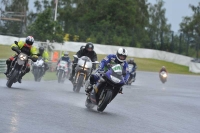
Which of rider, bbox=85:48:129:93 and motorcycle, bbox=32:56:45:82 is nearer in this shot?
rider, bbox=85:48:129:93

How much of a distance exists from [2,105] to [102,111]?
229 centimetres

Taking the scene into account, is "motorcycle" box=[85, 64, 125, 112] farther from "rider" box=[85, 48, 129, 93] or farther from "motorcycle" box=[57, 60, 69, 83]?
"motorcycle" box=[57, 60, 69, 83]

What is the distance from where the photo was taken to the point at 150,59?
67312mm

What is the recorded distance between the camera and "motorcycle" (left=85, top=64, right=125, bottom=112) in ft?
46.1

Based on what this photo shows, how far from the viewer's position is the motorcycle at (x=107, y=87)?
14.0 metres

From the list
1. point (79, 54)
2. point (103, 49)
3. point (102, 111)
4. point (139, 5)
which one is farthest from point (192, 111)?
point (139, 5)

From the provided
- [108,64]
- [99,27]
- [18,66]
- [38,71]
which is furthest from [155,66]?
[108,64]

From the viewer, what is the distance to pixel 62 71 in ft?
94.9

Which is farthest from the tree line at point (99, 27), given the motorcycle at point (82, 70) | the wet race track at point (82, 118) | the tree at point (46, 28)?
the wet race track at point (82, 118)

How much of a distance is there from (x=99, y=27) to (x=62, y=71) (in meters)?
41.1

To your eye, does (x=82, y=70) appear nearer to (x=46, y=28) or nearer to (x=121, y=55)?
(x=121, y=55)

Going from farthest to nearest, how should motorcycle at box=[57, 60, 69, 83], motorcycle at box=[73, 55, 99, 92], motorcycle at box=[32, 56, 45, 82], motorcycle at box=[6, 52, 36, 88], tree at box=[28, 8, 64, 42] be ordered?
tree at box=[28, 8, 64, 42]
motorcycle at box=[32, 56, 45, 82]
motorcycle at box=[57, 60, 69, 83]
motorcycle at box=[73, 55, 99, 92]
motorcycle at box=[6, 52, 36, 88]

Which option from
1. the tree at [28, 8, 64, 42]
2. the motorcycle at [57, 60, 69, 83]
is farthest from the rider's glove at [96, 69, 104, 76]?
the tree at [28, 8, 64, 42]

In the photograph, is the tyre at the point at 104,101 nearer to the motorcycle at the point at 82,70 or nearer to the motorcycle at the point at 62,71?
the motorcycle at the point at 82,70
